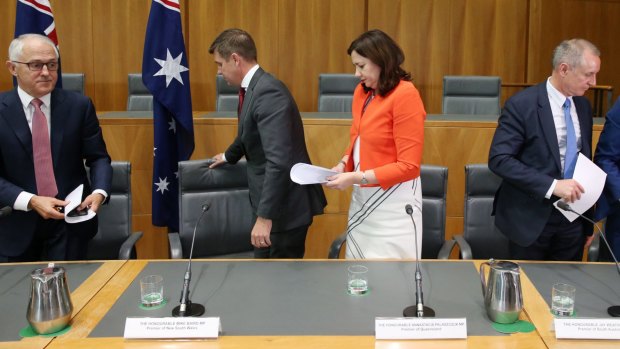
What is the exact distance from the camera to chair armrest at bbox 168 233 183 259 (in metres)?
2.40

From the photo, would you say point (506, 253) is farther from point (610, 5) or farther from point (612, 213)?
point (610, 5)

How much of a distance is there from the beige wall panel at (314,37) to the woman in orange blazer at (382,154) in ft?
13.0

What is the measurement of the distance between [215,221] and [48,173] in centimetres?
77

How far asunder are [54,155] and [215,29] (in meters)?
4.04

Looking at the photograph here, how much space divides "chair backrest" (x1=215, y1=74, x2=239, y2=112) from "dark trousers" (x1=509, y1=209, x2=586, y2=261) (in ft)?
10.2

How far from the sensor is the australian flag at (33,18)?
10.1 feet

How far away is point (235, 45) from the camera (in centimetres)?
224

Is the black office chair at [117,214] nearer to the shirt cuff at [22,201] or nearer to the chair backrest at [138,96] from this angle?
the shirt cuff at [22,201]

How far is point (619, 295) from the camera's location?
1729 millimetres

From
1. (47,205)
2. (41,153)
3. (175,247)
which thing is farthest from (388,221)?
(41,153)

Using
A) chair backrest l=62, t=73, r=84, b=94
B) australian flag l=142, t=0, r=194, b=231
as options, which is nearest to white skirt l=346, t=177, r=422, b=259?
australian flag l=142, t=0, r=194, b=231

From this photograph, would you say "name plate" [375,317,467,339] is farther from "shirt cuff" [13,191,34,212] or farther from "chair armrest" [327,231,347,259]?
"shirt cuff" [13,191,34,212]

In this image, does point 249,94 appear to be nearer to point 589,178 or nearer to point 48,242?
point 48,242

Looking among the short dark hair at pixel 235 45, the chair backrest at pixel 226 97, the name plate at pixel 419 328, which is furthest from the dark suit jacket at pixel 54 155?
the chair backrest at pixel 226 97
